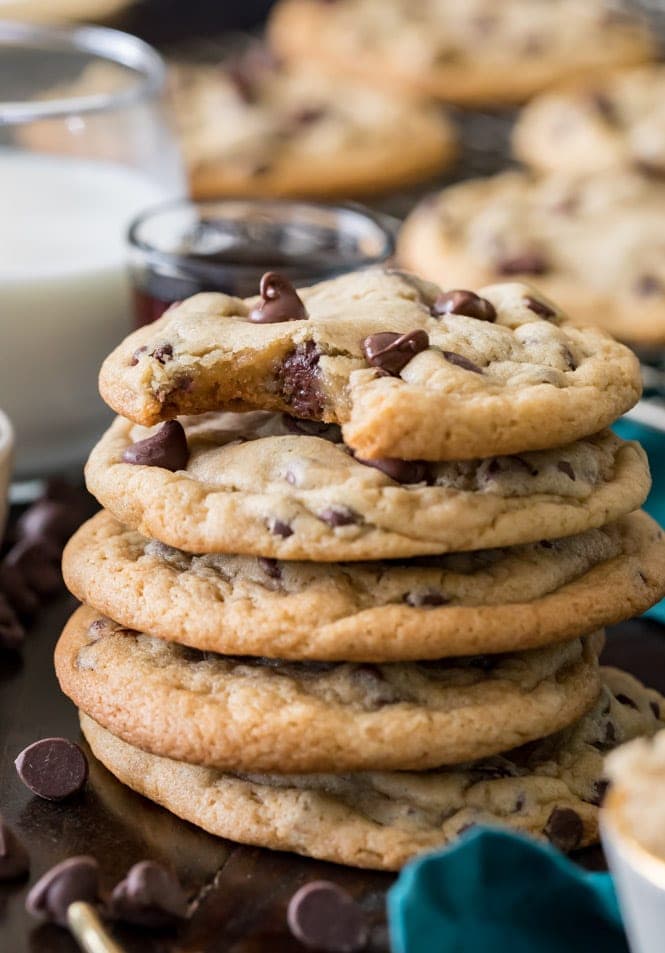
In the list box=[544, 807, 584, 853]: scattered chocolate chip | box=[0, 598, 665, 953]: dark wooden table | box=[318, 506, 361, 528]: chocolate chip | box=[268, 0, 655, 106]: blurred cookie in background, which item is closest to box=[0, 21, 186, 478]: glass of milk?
box=[0, 598, 665, 953]: dark wooden table

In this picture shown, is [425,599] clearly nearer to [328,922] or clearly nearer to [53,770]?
[328,922]

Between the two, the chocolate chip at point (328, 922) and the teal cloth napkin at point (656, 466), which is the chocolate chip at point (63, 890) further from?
the teal cloth napkin at point (656, 466)

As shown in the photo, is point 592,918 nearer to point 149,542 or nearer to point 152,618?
point 152,618

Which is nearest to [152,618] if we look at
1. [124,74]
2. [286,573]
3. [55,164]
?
[286,573]

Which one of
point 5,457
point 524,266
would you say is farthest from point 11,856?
point 524,266

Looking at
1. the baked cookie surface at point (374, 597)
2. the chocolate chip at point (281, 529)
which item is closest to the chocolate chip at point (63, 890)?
the baked cookie surface at point (374, 597)

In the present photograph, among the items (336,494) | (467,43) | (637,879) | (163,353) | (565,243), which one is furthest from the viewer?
(467,43)

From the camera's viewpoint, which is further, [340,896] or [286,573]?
[286,573]
